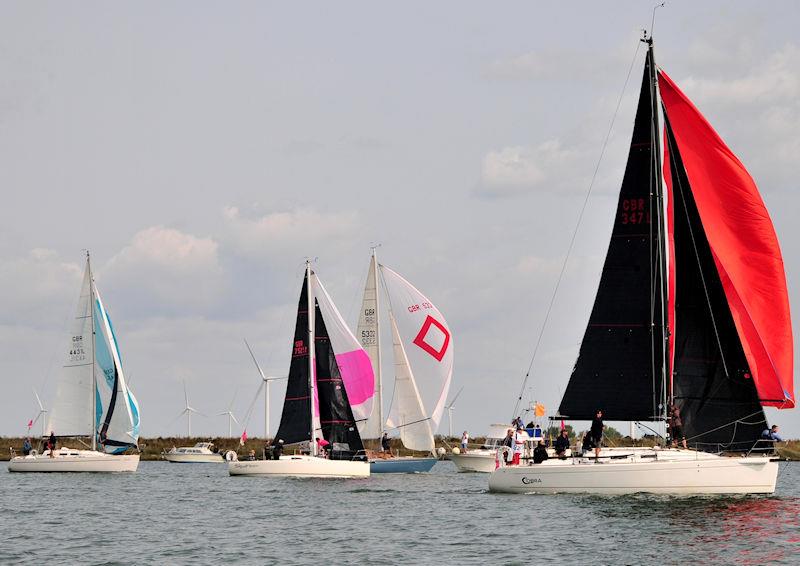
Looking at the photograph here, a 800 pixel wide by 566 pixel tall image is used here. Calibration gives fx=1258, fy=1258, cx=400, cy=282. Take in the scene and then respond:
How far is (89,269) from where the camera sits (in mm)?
75750

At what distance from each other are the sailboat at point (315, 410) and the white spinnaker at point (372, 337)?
8.37 m

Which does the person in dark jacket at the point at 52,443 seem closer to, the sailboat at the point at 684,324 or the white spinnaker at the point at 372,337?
the white spinnaker at the point at 372,337

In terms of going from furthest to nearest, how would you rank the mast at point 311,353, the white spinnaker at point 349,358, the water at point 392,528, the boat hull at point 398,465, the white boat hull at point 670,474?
the boat hull at point 398,465
the white spinnaker at point 349,358
the mast at point 311,353
the white boat hull at point 670,474
the water at point 392,528

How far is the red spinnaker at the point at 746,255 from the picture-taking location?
4316cm

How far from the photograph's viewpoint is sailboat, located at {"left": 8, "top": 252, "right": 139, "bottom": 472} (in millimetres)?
74500

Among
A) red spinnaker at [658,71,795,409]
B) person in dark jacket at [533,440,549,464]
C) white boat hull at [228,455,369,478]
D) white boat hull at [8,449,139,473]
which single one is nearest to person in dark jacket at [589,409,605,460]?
person in dark jacket at [533,440,549,464]

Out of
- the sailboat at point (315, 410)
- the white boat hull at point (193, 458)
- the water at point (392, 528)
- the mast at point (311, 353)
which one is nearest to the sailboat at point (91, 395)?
the sailboat at point (315, 410)

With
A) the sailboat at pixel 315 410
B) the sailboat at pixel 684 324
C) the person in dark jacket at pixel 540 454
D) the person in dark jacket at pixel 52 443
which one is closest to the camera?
the sailboat at pixel 684 324

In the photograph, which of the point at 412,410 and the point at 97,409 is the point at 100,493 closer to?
the point at 97,409

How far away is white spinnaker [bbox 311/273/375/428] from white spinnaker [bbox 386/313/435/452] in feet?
5.61

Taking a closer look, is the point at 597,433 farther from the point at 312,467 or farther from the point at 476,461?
the point at 476,461

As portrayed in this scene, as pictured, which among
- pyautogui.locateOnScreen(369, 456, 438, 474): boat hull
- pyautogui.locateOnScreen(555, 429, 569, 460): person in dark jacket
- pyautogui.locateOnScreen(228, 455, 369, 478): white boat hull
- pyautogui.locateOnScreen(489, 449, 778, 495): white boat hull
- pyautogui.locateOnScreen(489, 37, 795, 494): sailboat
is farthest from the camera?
pyautogui.locateOnScreen(369, 456, 438, 474): boat hull

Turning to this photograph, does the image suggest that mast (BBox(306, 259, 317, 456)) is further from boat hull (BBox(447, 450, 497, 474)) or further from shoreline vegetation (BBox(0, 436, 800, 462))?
shoreline vegetation (BBox(0, 436, 800, 462))

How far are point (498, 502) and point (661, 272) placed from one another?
410 inches
